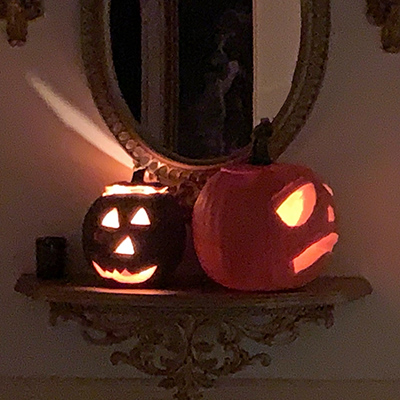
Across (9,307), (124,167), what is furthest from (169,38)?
(9,307)

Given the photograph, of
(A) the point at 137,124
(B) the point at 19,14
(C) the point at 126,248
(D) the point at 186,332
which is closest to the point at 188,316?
(D) the point at 186,332

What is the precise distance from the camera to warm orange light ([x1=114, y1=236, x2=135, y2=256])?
47.9 inches

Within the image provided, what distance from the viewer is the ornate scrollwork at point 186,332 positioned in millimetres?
1232

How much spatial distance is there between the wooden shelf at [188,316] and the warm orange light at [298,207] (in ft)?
0.38

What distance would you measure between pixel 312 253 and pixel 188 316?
221 mm

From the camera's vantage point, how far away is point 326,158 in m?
1.40

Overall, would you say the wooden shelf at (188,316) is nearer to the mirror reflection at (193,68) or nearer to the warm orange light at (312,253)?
the warm orange light at (312,253)

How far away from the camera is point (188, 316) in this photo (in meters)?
1.23

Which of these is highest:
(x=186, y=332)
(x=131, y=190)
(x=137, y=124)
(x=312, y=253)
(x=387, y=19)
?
(x=387, y=19)

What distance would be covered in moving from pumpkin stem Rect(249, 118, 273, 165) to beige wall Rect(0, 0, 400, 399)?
0.49 ft

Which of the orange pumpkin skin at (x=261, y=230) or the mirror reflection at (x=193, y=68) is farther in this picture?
the mirror reflection at (x=193, y=68)

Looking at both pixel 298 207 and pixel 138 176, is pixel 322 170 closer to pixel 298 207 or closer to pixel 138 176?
pixel 298 207

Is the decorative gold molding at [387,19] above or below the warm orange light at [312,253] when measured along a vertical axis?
above

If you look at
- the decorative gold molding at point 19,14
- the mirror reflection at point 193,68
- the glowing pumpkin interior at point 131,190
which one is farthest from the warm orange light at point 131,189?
the decorative gold molding at point 19,14
